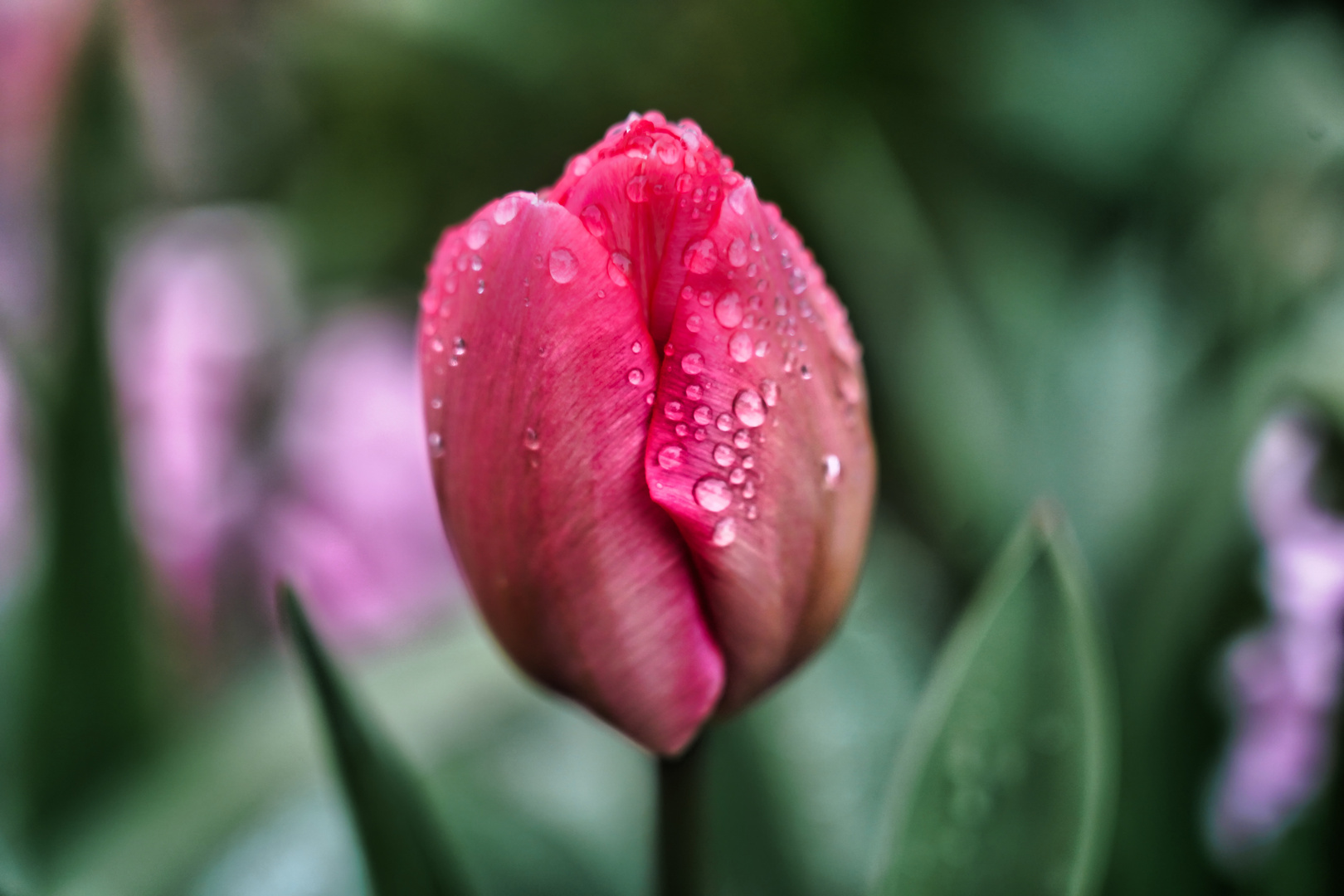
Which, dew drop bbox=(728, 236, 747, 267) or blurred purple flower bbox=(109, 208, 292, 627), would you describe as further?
blurred purple flower bbox=(109, 208, 292, 627)

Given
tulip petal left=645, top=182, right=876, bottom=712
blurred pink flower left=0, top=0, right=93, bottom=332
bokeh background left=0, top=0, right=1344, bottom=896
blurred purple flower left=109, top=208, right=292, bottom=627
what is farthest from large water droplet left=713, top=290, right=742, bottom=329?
blurred pink flower left=0, top=0, right=93, bottom=332

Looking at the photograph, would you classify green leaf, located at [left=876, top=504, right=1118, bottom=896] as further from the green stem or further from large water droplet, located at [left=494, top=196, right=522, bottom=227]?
large water droplet, located at [left=494, top=196, right=522, bottom=227]

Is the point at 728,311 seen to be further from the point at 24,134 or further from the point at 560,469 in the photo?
the point at 24,134

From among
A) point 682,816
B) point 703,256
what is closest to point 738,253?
point 703,256

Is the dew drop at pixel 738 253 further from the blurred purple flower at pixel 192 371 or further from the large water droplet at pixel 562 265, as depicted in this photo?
the blurred purple flower at pixel 192 371

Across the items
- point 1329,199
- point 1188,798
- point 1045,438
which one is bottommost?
point 1188,798

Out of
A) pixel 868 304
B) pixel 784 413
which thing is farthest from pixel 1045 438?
pixel 784 413

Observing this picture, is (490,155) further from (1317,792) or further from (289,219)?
(1317,792)
